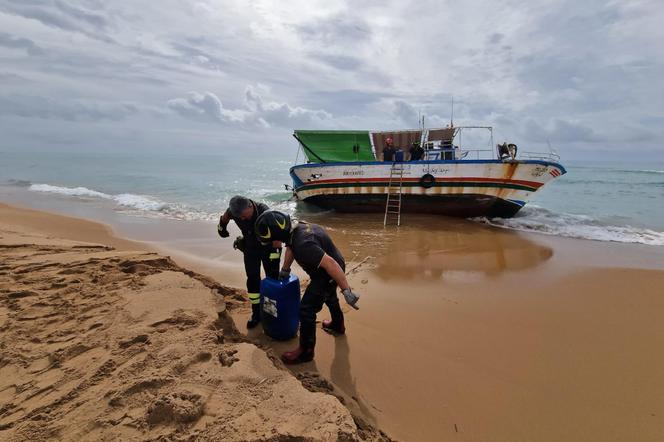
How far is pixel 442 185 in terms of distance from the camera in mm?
12414

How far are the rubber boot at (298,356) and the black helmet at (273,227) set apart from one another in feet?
3.36

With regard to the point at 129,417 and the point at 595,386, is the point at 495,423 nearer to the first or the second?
the point at 595,386

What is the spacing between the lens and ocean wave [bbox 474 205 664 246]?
1002 centimetres

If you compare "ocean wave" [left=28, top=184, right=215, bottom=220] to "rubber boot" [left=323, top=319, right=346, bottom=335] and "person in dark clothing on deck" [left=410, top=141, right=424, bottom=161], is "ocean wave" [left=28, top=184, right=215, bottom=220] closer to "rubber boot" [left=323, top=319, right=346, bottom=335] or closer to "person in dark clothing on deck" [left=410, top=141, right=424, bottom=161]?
"person in dark clothing on deck" [left=410, top=141, right=424, bottom=161]

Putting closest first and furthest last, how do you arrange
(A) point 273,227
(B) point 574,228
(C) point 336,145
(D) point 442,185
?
(A) point 273,227 → (B) point 574,228 → (D) point 442,185 → (C) point 336,145

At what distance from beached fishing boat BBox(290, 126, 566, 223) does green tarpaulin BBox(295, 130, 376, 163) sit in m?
0.22

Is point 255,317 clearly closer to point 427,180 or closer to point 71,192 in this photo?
point 427,180

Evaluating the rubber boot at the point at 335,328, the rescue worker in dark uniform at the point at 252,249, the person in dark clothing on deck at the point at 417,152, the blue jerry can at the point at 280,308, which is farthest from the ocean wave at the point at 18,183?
the rubber boot at the point at 335,328

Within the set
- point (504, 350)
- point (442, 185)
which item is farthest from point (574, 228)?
point (504, 350)

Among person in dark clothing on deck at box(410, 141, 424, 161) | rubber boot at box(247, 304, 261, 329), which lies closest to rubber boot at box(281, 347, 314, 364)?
rubber boot at box(247, 304, 261, 329)

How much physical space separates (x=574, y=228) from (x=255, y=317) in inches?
432

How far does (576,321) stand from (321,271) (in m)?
3.48

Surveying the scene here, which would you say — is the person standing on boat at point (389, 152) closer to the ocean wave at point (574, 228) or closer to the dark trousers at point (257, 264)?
the ocean wave at point (574, 228)

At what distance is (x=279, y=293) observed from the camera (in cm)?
368
